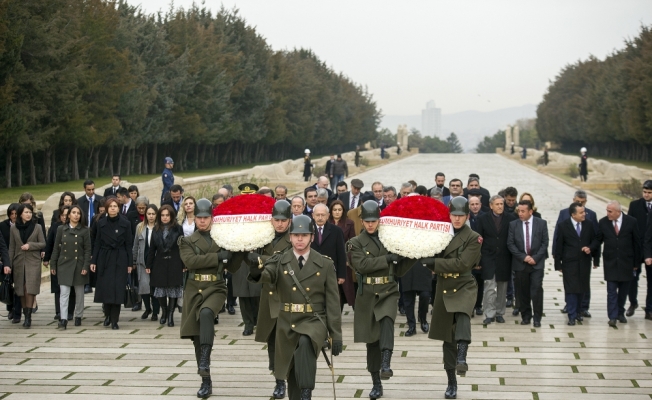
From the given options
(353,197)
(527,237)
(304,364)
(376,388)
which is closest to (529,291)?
(527,237)

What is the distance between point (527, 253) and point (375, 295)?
5241 mm

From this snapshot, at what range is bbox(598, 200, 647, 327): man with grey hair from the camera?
48.6 ft

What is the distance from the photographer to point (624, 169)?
154 ft

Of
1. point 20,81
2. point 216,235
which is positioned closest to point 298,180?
point 20,81

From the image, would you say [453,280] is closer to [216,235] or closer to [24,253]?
[216,235]

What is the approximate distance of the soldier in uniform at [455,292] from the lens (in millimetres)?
10312

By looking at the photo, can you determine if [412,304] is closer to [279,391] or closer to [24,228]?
[279,391]

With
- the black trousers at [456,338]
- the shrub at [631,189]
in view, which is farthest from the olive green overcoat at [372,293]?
the shrub at [631,189]

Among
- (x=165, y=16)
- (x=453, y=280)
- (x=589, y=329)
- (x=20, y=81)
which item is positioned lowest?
(x=589, y=329)

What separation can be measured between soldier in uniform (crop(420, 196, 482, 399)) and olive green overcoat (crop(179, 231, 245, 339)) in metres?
2.11

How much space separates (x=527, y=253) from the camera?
15.1 m

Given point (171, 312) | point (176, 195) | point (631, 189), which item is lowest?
point (171, 312)

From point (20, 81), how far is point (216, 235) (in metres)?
27.7

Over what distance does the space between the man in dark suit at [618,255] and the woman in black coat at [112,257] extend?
704 centimetres
